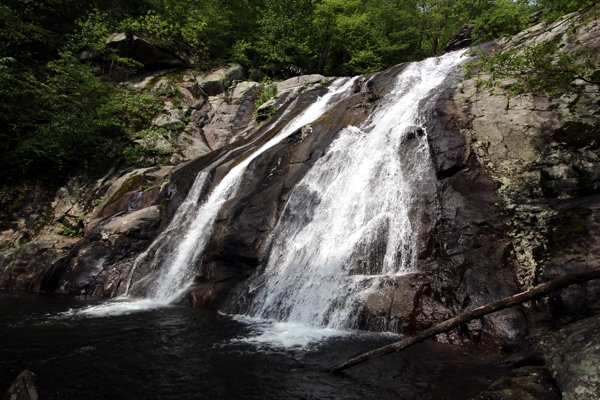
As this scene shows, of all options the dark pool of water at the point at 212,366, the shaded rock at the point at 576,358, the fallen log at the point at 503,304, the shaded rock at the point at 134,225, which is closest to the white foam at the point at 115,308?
the dark pool of water at the point at 212,366

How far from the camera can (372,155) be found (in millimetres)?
12203

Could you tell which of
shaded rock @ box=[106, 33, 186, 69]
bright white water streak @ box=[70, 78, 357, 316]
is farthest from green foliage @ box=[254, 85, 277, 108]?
bright white water streak @ box=[70, 78, 357, 316]

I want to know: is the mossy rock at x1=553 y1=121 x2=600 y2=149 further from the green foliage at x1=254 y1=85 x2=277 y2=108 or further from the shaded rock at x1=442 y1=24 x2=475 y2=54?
the green foliage at x1=254 y1=85 x2=277 y2=108

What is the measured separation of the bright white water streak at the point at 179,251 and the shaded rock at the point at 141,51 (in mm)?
16508

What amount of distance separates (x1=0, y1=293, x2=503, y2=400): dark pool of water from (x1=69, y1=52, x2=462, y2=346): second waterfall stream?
1.42 meters

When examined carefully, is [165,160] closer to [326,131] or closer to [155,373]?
[326,131]

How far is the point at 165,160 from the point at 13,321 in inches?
536

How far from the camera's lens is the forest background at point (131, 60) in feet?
61.3

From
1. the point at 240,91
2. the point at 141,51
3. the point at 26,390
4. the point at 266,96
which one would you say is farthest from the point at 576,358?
the point at 141,51

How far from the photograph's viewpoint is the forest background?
1867 centimetres

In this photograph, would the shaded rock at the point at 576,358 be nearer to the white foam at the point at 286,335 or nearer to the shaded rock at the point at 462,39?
the white foam at the point at 286,335

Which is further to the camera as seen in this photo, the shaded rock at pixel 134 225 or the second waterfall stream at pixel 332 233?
the shaded rock at pixel 134 225

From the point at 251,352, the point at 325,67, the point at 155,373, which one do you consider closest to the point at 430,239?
the point at 251,352

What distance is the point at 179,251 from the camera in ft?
41.0
